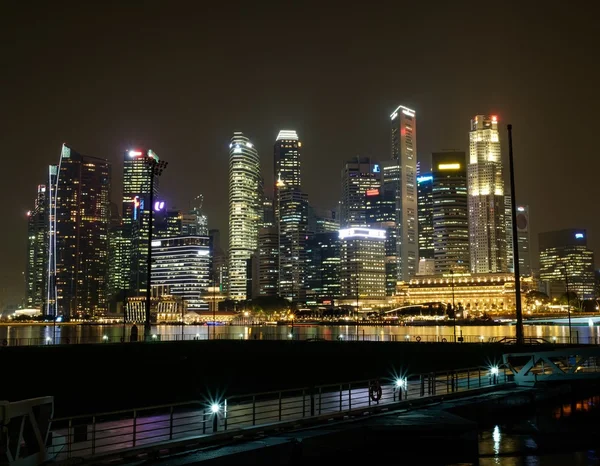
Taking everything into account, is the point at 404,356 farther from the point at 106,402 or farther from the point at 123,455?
the point at 123,455

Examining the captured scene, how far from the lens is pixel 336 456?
19781 mm

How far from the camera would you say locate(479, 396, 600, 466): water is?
20062 millimetres

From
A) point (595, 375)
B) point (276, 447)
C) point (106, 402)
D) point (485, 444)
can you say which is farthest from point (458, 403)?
point (106, 402)

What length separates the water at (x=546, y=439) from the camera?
790 inches

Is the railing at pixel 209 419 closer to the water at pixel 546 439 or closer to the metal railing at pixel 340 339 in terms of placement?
the water at pixel 546 439

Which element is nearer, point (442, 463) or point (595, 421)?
point (442, 463)

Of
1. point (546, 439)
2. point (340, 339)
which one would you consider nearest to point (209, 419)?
point (546, 439)

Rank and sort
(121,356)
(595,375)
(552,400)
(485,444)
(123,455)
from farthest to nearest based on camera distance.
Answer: (121,356) < (595,375) < (552,400) < (485,444) < (123,455)

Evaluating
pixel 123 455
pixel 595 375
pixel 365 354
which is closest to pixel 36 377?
pixel 365 354

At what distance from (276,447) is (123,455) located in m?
4.18

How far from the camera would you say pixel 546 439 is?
77.0ft

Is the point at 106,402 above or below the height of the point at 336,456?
below

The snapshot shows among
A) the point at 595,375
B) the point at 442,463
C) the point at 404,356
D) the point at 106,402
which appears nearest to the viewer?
the point at 442,463

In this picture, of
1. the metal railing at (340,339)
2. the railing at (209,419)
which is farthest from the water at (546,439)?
the metal railing at (340,339)
